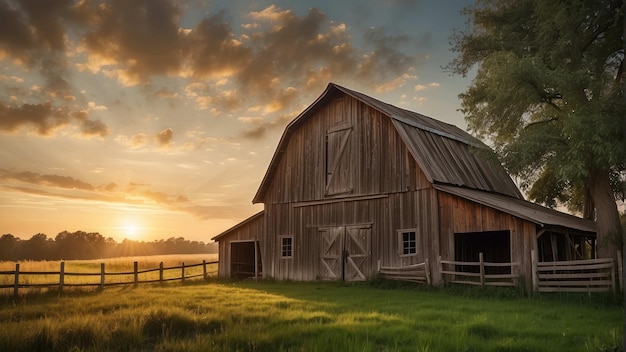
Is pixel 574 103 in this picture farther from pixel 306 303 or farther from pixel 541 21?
pixel 306 303

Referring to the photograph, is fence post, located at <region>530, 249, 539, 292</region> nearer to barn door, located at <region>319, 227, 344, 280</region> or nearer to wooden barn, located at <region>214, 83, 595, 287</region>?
wooden barn, located at <region>214, 83, 595, 287</region>

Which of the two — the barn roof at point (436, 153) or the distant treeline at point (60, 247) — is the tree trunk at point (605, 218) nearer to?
the barn roof at point (436, 153)

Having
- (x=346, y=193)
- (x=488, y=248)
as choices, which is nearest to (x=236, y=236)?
(x=346, y=193)

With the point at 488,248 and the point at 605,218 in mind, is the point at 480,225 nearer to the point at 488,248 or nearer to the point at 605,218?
the point at 605,218

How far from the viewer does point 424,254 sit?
20.9m

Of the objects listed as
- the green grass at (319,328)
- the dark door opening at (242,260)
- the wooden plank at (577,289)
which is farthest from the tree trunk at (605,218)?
the dark door opening at (242,260)

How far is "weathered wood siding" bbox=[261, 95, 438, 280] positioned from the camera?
71.6ft

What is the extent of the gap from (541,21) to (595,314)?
1219 centimetres

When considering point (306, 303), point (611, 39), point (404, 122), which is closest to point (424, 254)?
point (404, 122)

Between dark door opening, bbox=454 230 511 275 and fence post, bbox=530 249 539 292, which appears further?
dark door opening, bbox=454 230 511 275

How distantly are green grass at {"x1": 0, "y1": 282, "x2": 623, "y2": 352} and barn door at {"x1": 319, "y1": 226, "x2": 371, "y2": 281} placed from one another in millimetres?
8128

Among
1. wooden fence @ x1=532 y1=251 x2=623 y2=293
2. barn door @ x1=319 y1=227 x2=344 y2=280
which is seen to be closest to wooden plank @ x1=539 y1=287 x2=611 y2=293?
wooden fence @ x1=532 y1=251 x2=623 y2=293

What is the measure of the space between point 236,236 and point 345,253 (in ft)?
26.4

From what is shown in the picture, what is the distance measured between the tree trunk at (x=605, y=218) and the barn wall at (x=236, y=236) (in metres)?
16.1
